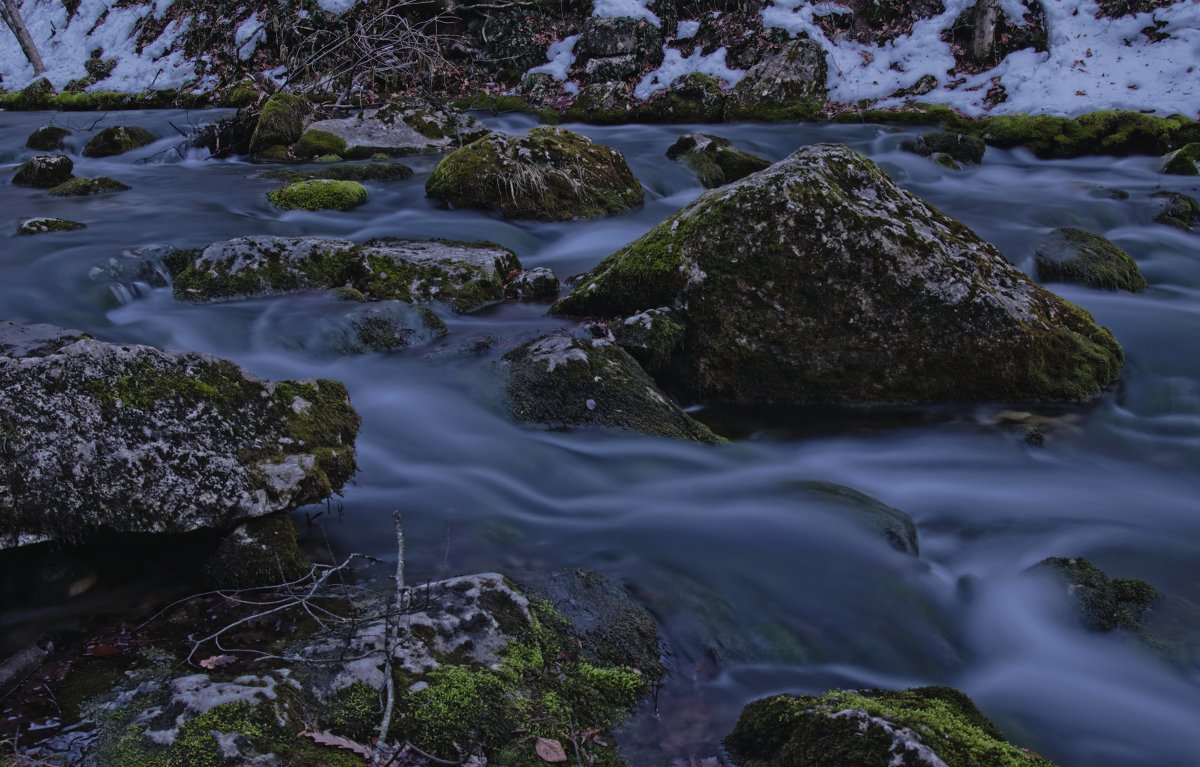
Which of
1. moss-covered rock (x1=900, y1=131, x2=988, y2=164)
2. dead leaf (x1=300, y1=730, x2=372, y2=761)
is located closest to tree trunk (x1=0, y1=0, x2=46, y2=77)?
moss-covered rock (x1=900, y1=131, x2=988, y2=164)

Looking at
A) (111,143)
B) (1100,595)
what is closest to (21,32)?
(111,143)

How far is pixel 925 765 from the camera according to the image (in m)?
2.16

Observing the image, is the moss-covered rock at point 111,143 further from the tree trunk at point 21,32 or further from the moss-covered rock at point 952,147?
the tree trunk at point 21,32

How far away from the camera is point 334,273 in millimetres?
7309

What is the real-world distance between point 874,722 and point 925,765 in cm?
18

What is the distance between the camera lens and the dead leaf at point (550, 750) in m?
2.48

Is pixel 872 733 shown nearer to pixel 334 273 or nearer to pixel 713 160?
pixel 334 273

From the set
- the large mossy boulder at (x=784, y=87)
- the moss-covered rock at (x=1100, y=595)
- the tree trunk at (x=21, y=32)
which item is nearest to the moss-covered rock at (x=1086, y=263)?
the moss-covered rock at (x=1100, y=595)

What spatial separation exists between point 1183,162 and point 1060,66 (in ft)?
12.2

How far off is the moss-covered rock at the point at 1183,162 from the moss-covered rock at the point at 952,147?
96.3 inches

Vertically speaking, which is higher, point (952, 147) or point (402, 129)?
point (402, 129)

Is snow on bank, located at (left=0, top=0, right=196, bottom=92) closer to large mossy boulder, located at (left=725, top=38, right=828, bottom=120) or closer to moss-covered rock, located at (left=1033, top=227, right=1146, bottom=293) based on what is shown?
large mossy boulder, located at (left=725, top=38, right=828, bottom=120)

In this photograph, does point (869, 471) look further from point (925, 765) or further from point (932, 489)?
point (925, 765)

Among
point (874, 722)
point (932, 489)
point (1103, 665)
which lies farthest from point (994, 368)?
point (874, 722)
